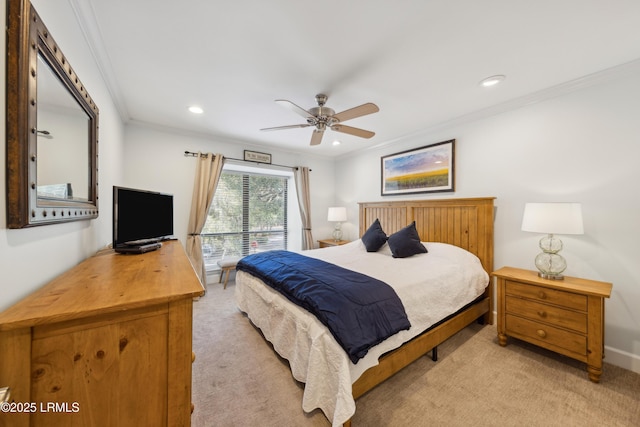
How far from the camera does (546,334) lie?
2.02m

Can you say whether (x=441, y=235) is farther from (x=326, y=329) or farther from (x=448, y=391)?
(x=326, y=329)

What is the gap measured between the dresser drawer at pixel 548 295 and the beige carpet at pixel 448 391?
1.75 feet

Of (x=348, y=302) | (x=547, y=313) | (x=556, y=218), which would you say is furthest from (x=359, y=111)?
(x=547, y=313)

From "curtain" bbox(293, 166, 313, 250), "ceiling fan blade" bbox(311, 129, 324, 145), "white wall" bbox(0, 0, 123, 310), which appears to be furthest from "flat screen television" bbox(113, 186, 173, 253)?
"curtain" bbox(293, 166, 313, 250)

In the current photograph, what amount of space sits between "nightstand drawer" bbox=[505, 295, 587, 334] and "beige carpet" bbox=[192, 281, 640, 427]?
364 mm

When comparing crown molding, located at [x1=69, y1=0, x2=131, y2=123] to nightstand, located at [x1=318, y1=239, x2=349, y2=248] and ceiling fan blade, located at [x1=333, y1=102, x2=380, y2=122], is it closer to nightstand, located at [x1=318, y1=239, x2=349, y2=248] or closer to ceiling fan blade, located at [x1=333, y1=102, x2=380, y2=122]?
ceiling fan blade, located at [x1=333, y1=102, x2=380, y2=122]

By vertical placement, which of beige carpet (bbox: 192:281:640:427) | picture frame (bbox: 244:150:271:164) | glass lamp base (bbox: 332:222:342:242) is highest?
picture frame (bbox: 244:150:271:164)

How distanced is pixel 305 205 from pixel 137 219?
3.13 m

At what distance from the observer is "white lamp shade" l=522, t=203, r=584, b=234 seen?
1939mm

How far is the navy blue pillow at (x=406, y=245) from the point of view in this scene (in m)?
2.84

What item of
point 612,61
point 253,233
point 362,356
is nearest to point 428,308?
point 362,356

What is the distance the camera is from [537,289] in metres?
2.07

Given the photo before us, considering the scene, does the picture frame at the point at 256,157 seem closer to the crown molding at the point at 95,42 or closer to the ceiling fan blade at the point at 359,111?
the crown molding at the point at 95,42

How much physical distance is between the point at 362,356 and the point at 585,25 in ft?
8.41
